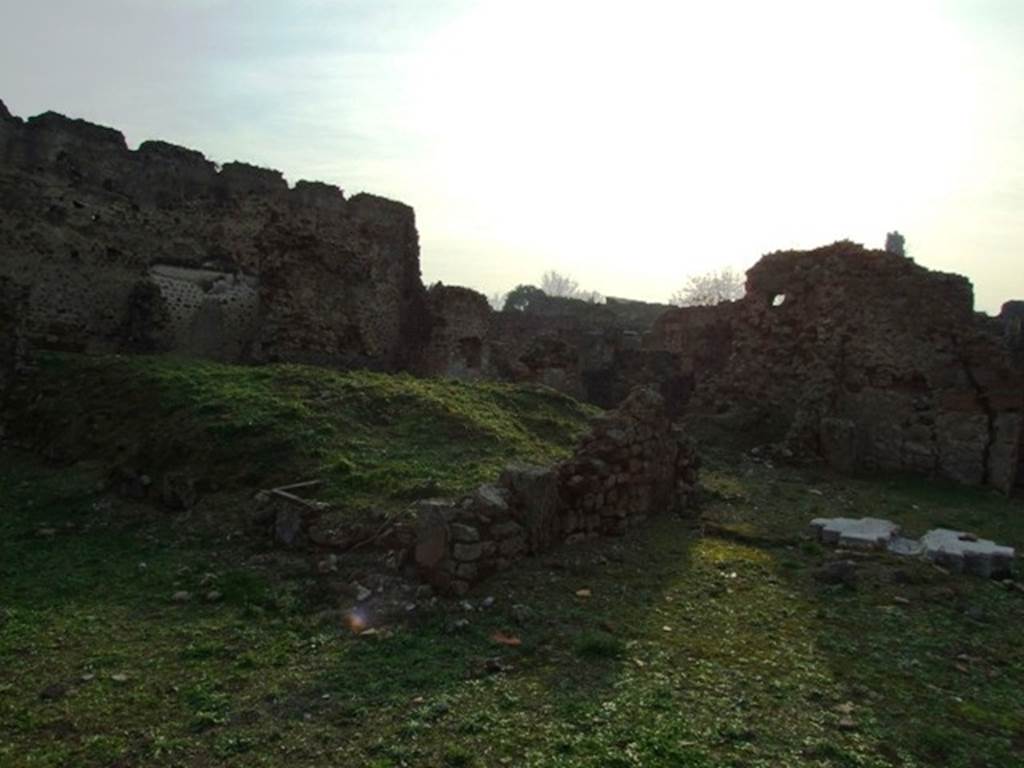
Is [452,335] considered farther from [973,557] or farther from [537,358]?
[973,557]

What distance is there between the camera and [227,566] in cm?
703

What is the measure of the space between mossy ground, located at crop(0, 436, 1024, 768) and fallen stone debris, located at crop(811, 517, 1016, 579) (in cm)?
36

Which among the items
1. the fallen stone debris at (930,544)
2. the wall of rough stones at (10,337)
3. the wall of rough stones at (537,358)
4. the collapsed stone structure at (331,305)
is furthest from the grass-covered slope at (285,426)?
the wall of rough stones at (537,358)

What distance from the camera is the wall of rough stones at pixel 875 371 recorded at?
1417 cm

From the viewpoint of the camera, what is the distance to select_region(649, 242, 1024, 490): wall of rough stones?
46.5ft

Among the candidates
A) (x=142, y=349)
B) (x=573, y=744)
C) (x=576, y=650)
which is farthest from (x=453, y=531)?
(x=142, y=349)

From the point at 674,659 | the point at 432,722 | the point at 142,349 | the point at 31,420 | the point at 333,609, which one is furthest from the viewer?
the point at 142,349

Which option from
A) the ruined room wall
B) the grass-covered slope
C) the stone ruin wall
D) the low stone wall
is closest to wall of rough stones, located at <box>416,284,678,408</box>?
the ruined room wall

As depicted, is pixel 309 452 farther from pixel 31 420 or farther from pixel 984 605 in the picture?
pixel 984 605

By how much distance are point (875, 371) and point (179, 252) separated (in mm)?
13400

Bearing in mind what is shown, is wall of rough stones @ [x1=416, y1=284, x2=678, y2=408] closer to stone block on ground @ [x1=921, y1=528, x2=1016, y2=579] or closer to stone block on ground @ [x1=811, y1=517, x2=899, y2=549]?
stone block on ground @ [x1=811, y1=517, x2=899, y2=549]

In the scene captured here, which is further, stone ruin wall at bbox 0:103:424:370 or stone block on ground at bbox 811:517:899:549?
stone ruin wall at bbox 0:103:424:370

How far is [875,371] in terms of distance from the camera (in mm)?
15203

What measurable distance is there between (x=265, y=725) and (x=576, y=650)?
2.01 metres
